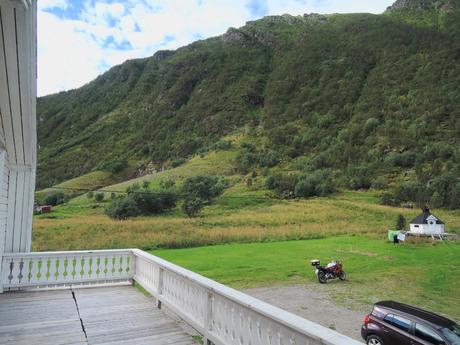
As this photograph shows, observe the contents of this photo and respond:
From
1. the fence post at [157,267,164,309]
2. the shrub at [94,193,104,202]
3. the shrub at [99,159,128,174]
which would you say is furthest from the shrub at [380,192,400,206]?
the shrub at [99,159,128,174]

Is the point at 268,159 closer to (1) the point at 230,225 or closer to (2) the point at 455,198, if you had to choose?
(2) the point at 455,198

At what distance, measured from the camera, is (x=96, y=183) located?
250 feet

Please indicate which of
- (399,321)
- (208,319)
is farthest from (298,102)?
(208,319)

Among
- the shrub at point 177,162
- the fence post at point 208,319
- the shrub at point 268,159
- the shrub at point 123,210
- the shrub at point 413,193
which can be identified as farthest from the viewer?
the shrub at point 177,162

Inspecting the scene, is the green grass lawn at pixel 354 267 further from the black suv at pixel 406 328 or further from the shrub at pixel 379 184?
the shrub at pixel 379 184

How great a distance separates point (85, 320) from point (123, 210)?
1168 inches

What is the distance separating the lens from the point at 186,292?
4734mm

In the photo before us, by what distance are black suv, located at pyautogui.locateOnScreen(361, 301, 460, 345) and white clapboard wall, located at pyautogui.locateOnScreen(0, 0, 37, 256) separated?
6.60m

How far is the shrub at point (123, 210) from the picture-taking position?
3299 centimetres

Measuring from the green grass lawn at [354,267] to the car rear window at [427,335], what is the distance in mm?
4000

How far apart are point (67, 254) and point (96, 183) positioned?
7319cm

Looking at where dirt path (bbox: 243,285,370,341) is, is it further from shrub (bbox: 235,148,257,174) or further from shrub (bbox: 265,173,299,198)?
shrub (bbox: 235,148,257,174)

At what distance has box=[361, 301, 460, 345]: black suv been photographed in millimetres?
6000

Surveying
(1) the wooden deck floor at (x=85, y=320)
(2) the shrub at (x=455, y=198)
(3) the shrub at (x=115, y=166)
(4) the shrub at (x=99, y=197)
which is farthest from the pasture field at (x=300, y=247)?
(3) the shrub at (x=115, y=166)
